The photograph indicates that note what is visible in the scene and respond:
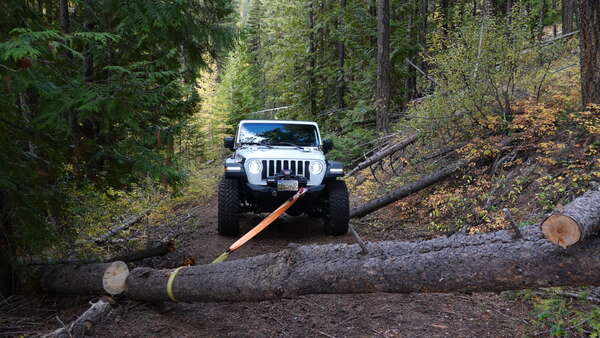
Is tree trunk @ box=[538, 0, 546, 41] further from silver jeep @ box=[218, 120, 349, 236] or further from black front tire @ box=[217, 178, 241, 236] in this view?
black front tire @ box=[217, 178, 241, 236]

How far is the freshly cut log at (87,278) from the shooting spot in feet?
13.6

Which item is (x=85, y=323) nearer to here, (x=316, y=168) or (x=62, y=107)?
(x=62, y=107)

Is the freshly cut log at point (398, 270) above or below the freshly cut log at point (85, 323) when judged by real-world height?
above

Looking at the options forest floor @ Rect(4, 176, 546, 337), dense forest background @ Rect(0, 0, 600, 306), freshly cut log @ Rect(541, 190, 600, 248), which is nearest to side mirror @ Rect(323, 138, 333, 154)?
dense forest background @ Rect(0, 0, 600, 306)

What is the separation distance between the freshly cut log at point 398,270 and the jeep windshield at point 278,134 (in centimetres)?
425

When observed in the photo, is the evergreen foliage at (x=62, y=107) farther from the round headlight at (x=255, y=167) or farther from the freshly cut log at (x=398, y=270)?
the round headlight at (x=255, y=167)

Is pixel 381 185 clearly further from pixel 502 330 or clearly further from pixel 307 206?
pixel 502 330

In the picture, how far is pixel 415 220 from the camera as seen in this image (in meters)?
7.57

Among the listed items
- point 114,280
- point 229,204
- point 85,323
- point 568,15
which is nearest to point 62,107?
point 114,280

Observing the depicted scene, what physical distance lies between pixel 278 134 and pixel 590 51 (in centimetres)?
551

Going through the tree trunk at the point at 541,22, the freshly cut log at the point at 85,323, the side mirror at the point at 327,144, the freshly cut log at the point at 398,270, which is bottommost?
the freshly cut log at the point at 85,323

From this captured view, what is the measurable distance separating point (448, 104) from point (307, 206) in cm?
348

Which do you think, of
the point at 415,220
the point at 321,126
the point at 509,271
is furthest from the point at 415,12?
the point at 509,271

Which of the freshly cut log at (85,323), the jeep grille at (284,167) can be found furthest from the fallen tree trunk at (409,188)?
the freshly cut log at (85,323)
